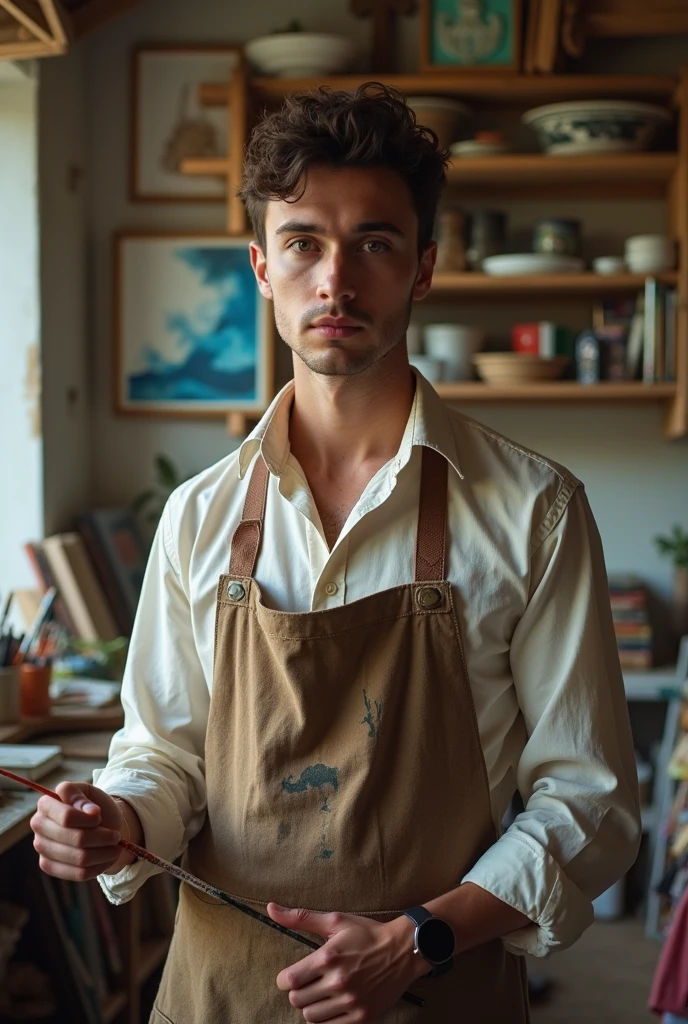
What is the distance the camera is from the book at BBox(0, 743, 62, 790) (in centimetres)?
188

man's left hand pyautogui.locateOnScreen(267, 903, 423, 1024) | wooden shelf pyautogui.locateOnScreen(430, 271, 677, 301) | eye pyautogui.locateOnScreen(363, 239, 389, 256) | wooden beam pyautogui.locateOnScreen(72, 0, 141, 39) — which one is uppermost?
wooden beam pyautogui.locateOnScreen(72, 0, 141, 39)

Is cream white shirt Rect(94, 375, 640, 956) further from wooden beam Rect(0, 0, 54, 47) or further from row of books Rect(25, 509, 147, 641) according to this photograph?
row of books Rect(25, 509, 147, 641)

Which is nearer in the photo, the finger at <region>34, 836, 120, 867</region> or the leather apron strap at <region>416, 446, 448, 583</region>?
the finger at <region>34, 836, 120, 867</region>

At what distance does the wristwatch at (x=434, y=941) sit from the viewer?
1.27m

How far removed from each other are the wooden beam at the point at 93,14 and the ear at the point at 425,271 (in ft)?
4.90

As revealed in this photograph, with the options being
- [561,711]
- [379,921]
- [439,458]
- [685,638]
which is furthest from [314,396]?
[685,638]

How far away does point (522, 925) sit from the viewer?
1.34 meters

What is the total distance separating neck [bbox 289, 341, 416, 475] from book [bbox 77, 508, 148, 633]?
1.89 metres

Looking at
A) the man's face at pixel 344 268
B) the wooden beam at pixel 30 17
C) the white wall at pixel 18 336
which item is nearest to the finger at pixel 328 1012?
the man's face at pixel 344 268

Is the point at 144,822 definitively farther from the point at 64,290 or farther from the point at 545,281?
the point at 545,281

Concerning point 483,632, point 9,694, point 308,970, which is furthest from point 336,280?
point 9,694

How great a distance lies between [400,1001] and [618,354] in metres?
2.56

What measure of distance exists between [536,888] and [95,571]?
2.29 m

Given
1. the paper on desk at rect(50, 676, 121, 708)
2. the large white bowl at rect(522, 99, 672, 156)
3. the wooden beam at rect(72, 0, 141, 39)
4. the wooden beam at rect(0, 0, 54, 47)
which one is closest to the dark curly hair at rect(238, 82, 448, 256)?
the wooden beam at rect(0, 0, 54, 47)
